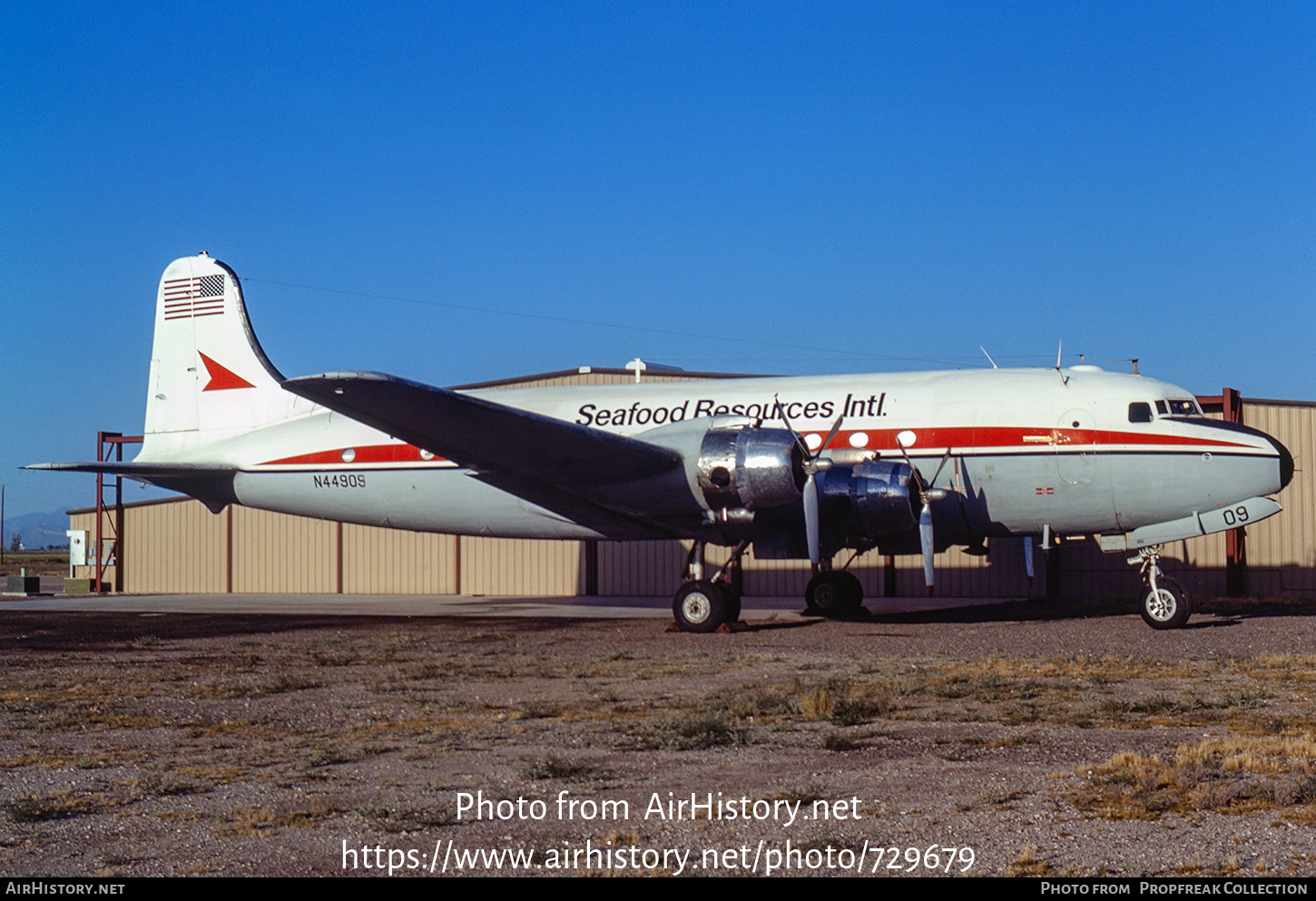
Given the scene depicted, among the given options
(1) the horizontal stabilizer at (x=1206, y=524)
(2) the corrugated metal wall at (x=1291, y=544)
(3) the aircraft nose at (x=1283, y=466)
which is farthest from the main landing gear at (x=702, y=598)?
(2) the corrugated metal wall at (x=1291, y=544)

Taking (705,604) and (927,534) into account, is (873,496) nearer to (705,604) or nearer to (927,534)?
(927,534)

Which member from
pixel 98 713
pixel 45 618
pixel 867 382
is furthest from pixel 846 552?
pixel 98 713

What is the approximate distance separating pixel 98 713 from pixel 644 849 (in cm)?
706

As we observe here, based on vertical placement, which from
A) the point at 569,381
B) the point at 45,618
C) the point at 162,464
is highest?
the point at 569,381

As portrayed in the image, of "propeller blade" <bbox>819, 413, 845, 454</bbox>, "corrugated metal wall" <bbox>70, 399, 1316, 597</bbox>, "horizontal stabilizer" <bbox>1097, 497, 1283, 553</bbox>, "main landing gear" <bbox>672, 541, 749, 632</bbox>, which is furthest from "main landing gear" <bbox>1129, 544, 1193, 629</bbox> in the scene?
"corrugated metal wall" <bbox>70, 399, 1316, 597</bbox>

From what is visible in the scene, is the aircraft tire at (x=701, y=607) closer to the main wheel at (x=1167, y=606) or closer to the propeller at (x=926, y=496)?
the propeller at (x=926, y=496)

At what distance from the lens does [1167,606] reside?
18.0 meters

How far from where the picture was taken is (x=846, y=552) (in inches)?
1252

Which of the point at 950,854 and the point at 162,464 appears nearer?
the point at 950,854

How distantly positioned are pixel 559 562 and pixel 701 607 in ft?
51.6

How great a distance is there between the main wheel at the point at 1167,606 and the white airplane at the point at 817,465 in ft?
0.10

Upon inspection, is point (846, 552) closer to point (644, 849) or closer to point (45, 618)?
point (45, 618)

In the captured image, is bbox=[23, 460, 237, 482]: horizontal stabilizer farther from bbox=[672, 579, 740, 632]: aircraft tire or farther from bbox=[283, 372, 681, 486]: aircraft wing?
bbox=[672, 579, 740, 632]: aircraft tire
